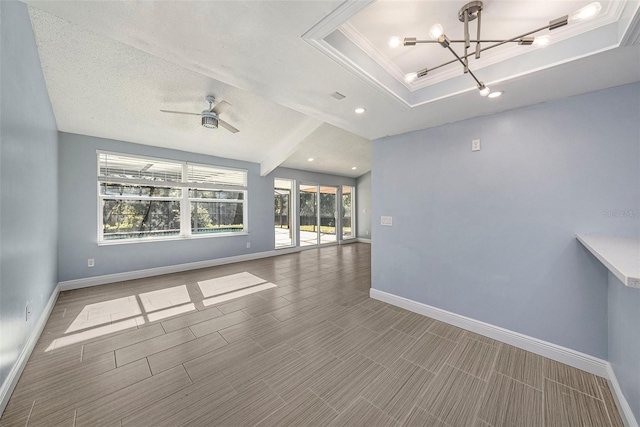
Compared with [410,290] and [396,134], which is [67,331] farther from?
[396,134]

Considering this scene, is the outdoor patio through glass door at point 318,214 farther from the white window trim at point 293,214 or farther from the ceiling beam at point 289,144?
the ceiling beam at point 289,144

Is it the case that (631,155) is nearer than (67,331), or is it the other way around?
(631,155)

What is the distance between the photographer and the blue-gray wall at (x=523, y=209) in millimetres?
1894

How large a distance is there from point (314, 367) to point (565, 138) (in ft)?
9.63

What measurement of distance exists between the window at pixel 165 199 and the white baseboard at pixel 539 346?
435 centimetres

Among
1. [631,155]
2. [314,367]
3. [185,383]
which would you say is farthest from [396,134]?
[185,383]

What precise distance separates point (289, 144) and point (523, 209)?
392cm

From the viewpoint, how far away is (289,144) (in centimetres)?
484

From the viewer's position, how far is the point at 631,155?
1794 millimetres

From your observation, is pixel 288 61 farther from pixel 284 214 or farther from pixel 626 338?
pixel 284 214

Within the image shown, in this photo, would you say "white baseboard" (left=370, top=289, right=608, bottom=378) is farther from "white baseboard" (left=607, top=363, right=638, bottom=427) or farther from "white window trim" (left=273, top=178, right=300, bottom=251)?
"white window trim" (left=273, top=178, right=300, bottom=251)

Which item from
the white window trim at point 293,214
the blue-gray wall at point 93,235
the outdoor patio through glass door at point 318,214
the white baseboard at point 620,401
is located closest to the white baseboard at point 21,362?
the blue-gray wall at point 93,235

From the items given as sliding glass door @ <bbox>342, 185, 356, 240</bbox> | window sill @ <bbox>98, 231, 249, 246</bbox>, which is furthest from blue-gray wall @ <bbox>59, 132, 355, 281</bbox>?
sliding glass door @ <bbox>342, 185, 356, 240</bbox>

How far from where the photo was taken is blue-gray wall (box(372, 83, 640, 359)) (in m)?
1.89
